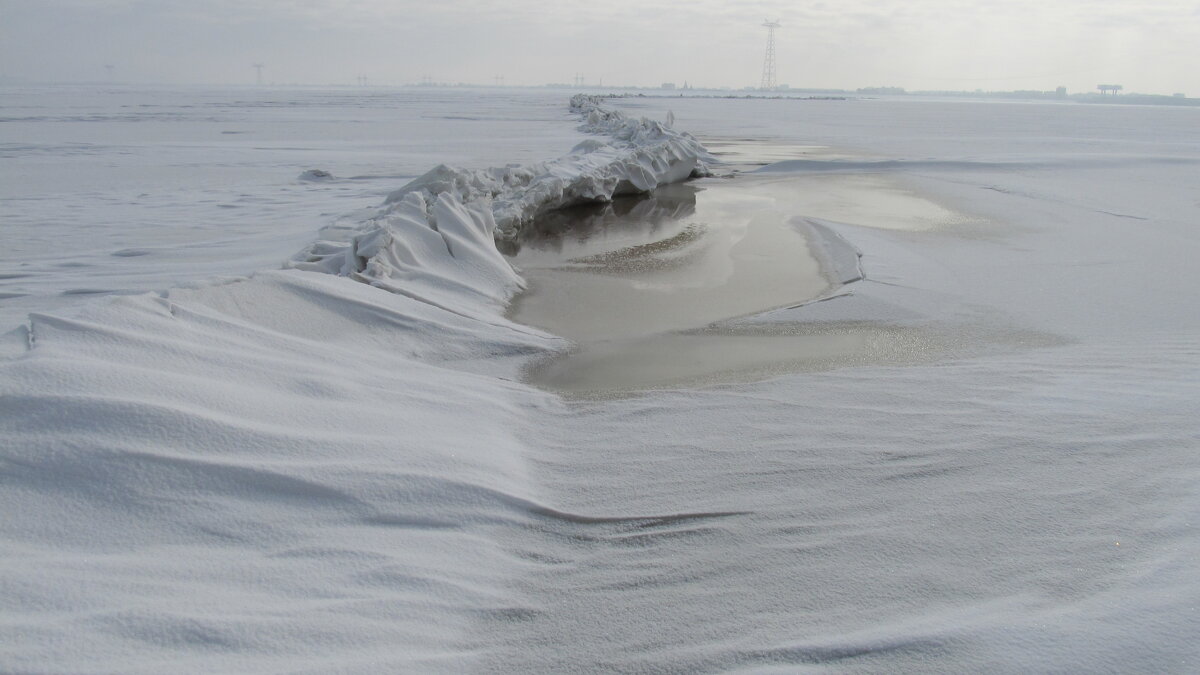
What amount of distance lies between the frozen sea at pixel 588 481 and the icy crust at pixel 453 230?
9.9 inches

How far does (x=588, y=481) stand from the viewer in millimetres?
2484

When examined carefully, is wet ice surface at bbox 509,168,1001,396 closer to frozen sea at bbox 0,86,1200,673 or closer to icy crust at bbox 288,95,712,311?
frozen sea at bbox 0,86,1200,673

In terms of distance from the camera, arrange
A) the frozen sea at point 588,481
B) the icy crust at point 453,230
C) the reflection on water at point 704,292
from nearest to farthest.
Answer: the frozen sea at point 588,481
the reflection on water at point 704,292
the icy crust at point 453,230

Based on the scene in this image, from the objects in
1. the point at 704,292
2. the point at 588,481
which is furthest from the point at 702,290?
the point at 588,481

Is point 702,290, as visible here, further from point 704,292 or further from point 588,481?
point 588,481

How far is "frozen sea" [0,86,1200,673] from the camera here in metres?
1.60

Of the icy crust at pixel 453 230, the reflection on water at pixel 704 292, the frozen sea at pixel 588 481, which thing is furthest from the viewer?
the icy crust at pixel 453 230

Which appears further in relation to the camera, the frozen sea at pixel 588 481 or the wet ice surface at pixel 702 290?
the wet ice surface at pixel 702 290

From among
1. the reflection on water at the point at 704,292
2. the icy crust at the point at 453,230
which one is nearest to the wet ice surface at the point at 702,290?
the reflection on water at the point at 704,292

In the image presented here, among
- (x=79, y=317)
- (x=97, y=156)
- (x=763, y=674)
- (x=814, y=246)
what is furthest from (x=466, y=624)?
(x=97, y=156)

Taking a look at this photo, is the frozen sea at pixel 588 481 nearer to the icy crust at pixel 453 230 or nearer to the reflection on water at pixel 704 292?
the reflection on water at pixel 704 292

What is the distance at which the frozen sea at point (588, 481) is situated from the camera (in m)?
1.60

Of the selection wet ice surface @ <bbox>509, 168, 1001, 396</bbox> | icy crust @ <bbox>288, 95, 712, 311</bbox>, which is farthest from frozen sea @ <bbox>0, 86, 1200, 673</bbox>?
icy crust @ <bbox>288, 95, 712, 311</bbox>

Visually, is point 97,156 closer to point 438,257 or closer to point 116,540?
point 438,257
